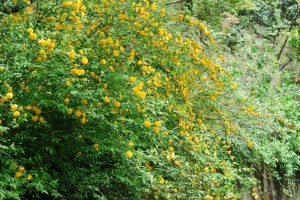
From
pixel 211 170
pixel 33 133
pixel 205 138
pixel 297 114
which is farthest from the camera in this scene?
pixel 297 114

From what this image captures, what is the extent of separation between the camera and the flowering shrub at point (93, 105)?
9.60ft

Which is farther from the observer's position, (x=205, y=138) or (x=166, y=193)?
(x=205, y=138)

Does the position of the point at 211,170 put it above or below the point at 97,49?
below

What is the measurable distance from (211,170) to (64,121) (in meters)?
1.97

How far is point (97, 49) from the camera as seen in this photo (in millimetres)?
3488

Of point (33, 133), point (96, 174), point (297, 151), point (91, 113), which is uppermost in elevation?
point (91, 113)

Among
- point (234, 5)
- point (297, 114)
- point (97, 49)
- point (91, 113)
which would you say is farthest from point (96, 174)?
point (234, 5)

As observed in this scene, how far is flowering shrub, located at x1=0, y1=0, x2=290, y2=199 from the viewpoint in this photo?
9.60ft

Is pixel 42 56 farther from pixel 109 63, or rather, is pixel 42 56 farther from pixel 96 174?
pixel 96 174

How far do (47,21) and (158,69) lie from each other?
4.96 feet

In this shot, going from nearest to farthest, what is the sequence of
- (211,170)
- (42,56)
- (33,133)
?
(42,56)
(33,133)
(211,170)

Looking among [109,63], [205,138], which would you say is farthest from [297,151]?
[109,63]

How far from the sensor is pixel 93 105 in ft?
10.5

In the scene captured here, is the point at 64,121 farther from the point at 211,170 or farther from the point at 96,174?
the point at 211,170
